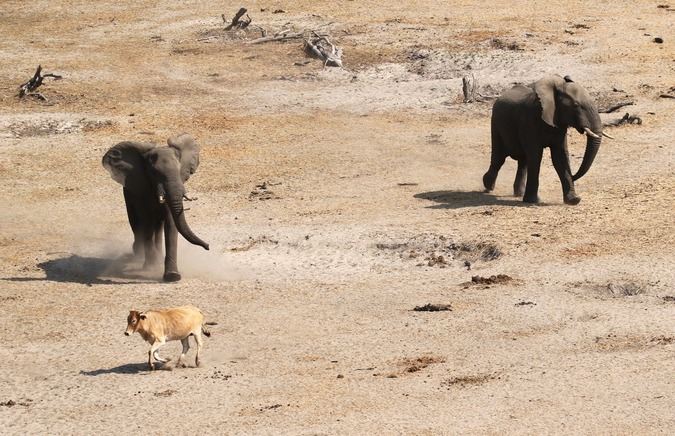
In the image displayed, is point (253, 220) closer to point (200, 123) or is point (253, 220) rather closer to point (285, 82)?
point (200, 123)

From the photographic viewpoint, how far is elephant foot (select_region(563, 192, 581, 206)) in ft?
89.1

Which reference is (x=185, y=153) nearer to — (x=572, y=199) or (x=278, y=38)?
(x=572, y=199)

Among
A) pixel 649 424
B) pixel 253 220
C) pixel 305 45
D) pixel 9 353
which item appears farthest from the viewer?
pixel 305 45

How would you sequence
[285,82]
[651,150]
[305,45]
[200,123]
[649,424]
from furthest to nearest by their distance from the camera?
[305,45]
[285,82]
[200,123]
[651,150]
[649,424]

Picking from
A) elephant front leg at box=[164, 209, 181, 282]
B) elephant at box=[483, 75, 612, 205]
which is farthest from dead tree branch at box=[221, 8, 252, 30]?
elephant front leg at box=[164, 209, 181, 282]

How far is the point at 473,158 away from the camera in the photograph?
32250 mm

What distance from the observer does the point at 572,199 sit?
1071 inches

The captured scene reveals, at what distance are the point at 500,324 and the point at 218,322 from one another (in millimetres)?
4128

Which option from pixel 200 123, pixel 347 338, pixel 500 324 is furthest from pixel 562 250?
pixel 200 123

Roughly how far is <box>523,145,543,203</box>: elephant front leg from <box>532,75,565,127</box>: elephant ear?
70 centimetres

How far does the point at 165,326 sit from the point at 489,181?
12.1m

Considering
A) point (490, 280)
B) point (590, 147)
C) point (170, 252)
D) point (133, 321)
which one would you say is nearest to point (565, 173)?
point (590, 147)

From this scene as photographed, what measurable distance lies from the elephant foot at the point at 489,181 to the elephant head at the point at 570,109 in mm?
1893

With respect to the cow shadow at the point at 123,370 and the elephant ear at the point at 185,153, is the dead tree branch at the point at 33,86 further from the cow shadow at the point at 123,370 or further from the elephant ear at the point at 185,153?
the cow shadow at the point at 123,370
